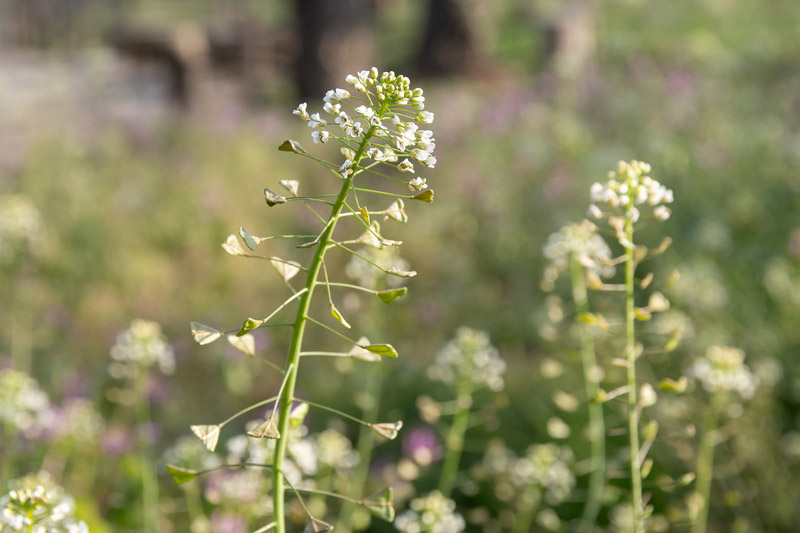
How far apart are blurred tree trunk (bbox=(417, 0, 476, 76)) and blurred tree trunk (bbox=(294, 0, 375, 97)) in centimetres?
193

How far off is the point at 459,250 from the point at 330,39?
575 centimetres

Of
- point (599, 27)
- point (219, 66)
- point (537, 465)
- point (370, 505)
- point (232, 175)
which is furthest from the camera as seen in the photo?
point (599, 27)

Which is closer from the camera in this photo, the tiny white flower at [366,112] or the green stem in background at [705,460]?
the tiny white flower at [366,112]

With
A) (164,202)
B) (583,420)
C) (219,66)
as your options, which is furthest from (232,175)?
(219,66)

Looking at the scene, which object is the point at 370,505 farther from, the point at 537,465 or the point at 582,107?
the point at 582,107

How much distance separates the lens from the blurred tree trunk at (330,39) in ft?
37.5

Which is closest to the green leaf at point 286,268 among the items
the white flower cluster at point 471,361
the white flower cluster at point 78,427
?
the white flower cluster at point 471,361

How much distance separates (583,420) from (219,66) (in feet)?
42.6

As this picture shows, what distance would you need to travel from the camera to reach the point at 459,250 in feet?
22.2

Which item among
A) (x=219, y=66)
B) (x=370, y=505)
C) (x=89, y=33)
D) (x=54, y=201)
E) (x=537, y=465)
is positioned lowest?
(x=89, y=33)

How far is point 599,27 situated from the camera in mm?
18016

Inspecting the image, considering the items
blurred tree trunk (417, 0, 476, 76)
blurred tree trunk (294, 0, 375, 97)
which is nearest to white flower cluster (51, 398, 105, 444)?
blurred tree trunk (294, 0, 375, 97)

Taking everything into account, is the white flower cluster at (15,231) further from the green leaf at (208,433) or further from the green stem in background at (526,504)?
the green leaf at (208,433)

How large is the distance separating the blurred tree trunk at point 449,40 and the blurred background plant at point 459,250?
35mm
